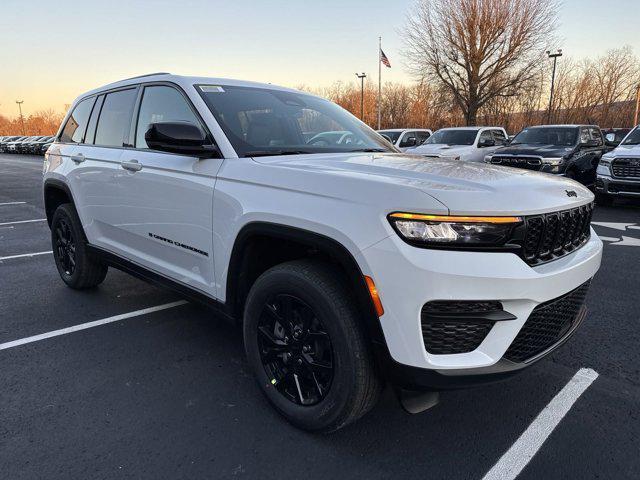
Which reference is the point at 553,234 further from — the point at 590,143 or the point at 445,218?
the point at 590,143

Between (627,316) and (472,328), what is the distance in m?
2.80

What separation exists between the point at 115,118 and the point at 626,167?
9.51m

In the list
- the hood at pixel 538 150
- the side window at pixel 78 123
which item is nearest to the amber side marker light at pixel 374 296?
the side window at pixel 78 123

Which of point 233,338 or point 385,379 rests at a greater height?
point 385,379

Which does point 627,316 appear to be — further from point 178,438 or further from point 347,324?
point 178,438

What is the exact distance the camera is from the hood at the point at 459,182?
77.0 inches

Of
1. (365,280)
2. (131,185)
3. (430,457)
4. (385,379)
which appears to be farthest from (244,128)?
(430,457)

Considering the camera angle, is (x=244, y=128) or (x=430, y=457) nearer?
(x=430, y=457)

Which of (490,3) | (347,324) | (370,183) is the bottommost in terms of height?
(347,324)

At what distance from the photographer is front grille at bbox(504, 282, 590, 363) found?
82.7 inches

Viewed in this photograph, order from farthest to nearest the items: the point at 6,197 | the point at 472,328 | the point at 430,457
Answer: the point at 6,197, the point at 430,457, the point at 472,328

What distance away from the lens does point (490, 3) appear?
30312mm

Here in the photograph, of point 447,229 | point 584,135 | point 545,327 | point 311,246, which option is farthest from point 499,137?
point 447,229

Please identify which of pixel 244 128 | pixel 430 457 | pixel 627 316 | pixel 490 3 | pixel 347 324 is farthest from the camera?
pixel 490 3
